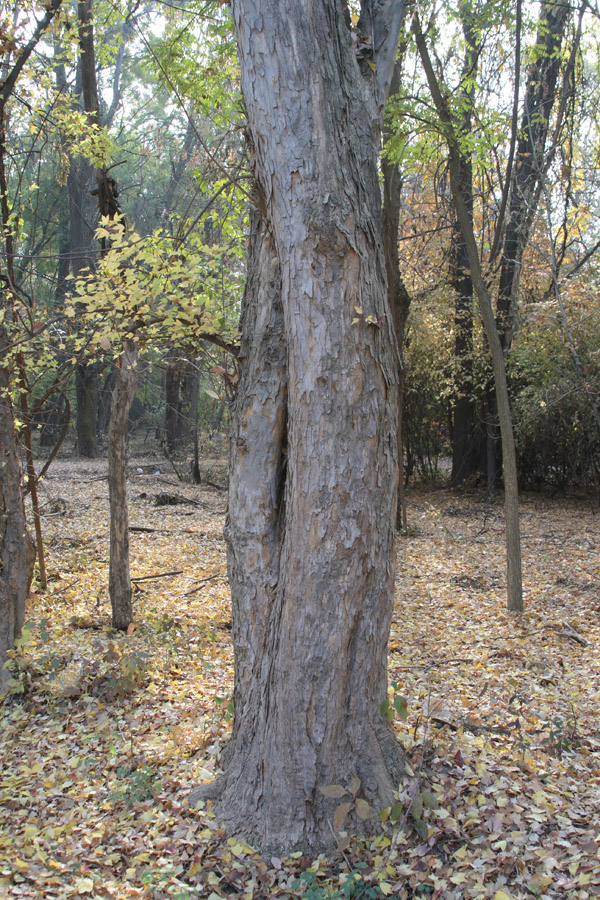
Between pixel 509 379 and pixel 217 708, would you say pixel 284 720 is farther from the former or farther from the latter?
pixel 509 379

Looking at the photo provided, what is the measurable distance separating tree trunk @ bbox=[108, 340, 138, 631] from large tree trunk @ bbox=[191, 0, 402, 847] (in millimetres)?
2326

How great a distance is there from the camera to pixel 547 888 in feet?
A: 7.83

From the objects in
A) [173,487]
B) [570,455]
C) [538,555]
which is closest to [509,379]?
[570,455]

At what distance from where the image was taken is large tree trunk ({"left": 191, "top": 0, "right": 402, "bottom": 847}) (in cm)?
256

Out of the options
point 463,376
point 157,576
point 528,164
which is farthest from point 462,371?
point 157,576

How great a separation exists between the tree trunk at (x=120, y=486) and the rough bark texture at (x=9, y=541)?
0.74 meters

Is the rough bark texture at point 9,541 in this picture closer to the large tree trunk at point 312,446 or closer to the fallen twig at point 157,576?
the fallen twig at point 157,576

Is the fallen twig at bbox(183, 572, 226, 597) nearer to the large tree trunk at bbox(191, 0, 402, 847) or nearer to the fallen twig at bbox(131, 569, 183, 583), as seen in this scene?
the fallen twig at bbox(131, 569, 183, 583)

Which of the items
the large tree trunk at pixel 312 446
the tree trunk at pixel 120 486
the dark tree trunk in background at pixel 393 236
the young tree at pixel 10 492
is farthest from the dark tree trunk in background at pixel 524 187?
the large tree trunk at pixel 312 446

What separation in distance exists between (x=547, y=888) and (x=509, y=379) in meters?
9.96

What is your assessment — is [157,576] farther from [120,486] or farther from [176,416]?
[176,416]

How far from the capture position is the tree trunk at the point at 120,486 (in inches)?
195

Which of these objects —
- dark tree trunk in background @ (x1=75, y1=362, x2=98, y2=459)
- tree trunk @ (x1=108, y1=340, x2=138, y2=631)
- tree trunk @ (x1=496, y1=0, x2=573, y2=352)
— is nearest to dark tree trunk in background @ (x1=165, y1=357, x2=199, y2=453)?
dark tree trunk in background @ (x1=75, y1=362, x2=98, y2=459)

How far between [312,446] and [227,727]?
204 centimetres
